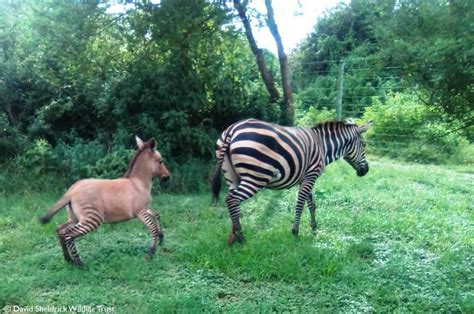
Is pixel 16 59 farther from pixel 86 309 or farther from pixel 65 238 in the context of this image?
pixel 86 309

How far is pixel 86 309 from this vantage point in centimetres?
394

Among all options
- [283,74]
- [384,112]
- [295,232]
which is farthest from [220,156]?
[384,112]

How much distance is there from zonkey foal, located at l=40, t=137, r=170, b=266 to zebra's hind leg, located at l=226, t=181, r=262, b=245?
3.07 ft

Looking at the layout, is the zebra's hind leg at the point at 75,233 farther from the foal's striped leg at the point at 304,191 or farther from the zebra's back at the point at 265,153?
the foal's striped leg at the point at 304,191

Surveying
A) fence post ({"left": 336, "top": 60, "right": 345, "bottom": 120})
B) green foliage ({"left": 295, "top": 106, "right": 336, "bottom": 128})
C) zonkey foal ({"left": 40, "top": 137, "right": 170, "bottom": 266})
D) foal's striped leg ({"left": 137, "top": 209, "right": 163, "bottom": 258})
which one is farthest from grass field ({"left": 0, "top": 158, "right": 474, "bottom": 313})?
green foliage ({"left": 295, "top": 106, "right": 336, "bottom": 128})

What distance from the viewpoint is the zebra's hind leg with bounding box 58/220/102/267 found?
15.9ft

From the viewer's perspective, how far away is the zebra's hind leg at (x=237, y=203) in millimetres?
5633

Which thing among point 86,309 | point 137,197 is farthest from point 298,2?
point 86,309

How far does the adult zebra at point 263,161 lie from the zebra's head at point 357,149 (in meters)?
0.78

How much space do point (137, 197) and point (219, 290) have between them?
1601mm

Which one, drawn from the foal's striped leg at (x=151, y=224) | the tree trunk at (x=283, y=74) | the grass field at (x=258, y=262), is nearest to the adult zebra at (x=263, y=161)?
the grass field at (x=258, y=262)

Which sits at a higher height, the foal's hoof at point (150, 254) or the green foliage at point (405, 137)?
the green foliage at point (405, 137)

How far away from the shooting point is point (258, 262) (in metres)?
4.94

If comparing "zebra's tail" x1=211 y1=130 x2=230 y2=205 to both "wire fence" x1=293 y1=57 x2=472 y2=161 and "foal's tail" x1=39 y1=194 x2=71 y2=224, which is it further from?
"wire fence" x1=293 y1=57 x2=472 y2=161
